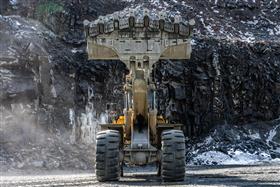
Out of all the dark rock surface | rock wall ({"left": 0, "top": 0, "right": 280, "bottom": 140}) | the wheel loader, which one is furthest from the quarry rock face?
the wheel loader

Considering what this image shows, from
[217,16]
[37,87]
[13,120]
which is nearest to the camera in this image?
[13,120]

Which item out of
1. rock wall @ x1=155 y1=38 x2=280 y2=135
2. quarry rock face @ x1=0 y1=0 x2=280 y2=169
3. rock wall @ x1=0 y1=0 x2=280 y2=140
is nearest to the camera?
quarry rock face @ x1=0 y1=0 x2=280 y2=169

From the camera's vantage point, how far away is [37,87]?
20.7m

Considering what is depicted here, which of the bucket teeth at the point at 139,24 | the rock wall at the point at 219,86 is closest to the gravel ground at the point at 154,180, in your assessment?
the bucket teeth at the point at 139,24

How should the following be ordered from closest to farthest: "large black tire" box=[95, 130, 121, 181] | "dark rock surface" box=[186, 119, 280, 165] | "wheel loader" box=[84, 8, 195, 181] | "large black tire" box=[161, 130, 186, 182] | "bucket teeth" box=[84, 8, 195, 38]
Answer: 1. "large black tire" box=[161, 130, 186, 182]
2. "large black tire" box=[95, 130, 121, 181]
3. "wheel loader" box=[84, 8, 195, 181]
4. "bucket teeth" box=[84, 8, 195, 38]
5. "dark rock surface" box=[186, 119, 280, 165]

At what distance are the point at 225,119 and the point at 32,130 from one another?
7.70 m

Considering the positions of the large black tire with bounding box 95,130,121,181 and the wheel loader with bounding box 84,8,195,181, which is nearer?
the large black tire with bounding box 95,130,121,181

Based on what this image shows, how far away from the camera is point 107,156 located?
32.1 ft

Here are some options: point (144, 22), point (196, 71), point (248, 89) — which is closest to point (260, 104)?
point (248, 89)

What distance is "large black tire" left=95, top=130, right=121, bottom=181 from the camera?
32.1 ft

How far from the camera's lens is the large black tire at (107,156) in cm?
979

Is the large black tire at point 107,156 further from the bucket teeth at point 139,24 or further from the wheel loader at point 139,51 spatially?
the bucket teeth at point 139,24

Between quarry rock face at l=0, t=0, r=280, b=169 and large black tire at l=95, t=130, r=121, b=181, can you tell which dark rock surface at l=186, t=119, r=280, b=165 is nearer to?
quarry rock face at l=0, t=0, r=280, b=169

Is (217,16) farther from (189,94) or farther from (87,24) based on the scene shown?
(87,24)
